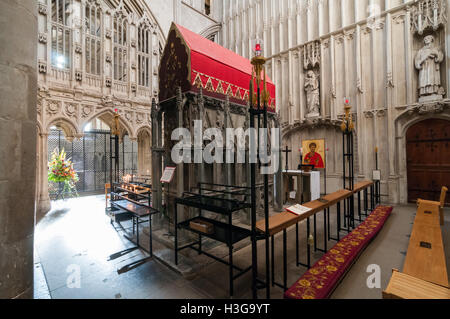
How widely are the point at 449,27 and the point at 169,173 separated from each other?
8975 mm

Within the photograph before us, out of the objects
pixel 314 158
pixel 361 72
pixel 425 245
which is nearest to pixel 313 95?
pixel 361 72

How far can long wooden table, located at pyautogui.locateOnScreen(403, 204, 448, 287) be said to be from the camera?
1.95 metres

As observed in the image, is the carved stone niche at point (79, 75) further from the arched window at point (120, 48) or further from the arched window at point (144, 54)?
the arched window at point (144, 54)

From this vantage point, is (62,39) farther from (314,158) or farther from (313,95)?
(314,158)

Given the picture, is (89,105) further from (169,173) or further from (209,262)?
(209,262)

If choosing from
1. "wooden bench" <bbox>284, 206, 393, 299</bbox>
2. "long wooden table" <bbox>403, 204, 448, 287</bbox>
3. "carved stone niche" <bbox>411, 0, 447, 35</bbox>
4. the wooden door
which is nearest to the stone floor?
"wooden bench" <bbox>284, 206, 393, 299</bbox>

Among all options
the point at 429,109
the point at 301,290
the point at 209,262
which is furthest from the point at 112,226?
the point at 429,109

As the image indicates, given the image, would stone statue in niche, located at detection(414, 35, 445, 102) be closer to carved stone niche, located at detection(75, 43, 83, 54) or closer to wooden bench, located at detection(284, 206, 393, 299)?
wooden bench, located at detection(284, 206, 393, 299)

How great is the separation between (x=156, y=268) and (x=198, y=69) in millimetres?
3534

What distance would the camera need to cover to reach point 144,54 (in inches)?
403

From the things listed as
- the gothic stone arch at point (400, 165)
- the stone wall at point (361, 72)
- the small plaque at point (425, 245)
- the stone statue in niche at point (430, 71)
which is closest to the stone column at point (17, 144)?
the small plaque at point (425, 245)

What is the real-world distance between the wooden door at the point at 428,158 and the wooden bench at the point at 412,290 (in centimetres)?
666

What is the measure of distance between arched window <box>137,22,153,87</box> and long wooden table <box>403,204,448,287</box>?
437 inches

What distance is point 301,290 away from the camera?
1.98 m
